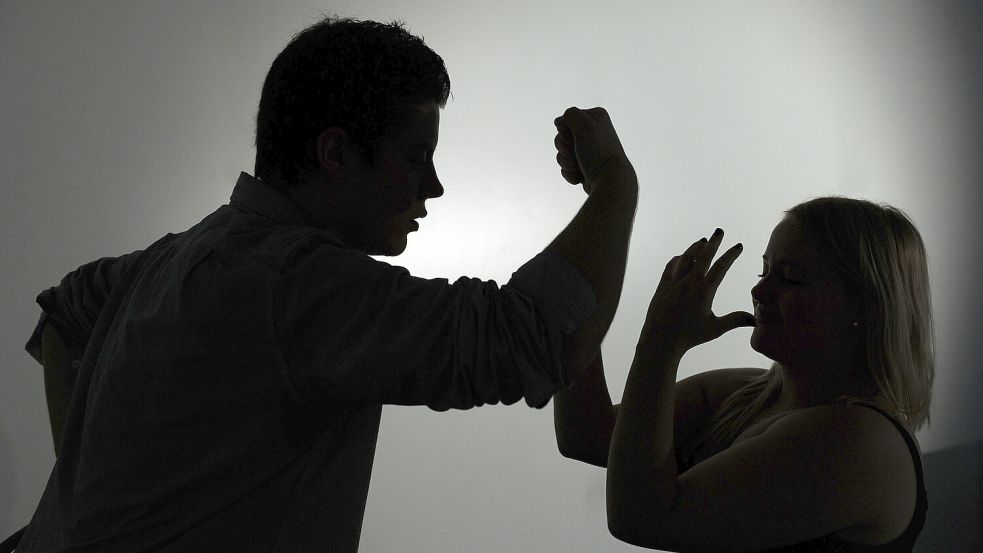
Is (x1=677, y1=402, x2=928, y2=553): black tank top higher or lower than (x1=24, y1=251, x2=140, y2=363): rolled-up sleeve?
lower

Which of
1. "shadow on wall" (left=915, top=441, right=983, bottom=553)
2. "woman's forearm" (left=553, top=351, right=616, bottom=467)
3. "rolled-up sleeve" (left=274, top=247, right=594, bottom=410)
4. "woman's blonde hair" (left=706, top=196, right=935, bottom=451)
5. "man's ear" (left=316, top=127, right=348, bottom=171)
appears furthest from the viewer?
"shadow on wall" (left=915, top=441, right=983, bottom=553)

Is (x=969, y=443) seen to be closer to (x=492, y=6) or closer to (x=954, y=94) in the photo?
(x=954, y=94)

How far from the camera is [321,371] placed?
21.8 inches

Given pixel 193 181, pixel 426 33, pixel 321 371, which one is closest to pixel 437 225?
pixel 426 33

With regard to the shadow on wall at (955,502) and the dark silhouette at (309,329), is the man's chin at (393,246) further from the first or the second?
the shadow on wall at (955,502)

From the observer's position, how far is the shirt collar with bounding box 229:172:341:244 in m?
0.70

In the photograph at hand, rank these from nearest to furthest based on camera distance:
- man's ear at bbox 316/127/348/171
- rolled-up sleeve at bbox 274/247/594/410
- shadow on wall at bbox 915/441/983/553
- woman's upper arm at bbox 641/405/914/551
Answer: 1. rolled-up sleeve at bbox 274/247/594/410
2. man's ear at bbox 316/127/348/171
3. woman's upper arm at bbox 641/405/914/551
4. shadow on wall at bbox 915/441/983/553

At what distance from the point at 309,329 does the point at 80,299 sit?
42 centimetres

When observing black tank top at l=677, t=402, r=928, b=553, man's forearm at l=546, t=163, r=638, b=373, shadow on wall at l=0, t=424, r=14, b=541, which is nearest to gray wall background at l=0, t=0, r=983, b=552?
shadow on wall at l=0, t=424, r=14, b=541

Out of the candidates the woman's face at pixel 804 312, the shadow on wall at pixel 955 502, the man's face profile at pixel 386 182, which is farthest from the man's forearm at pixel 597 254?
the shadow on wall at pixel 955 502

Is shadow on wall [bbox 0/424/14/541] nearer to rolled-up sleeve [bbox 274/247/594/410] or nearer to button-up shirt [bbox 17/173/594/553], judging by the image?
button-up shirt [bbox 17/173/594/553]

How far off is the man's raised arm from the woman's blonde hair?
412 millimetres

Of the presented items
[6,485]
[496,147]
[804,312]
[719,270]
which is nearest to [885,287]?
Answer: [804,312]

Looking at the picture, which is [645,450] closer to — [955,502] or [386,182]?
[386,182]
